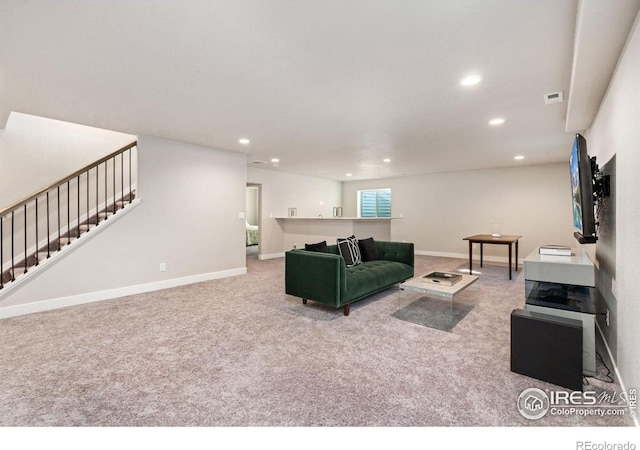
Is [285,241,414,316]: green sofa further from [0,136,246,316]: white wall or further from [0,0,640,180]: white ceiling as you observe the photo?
[0,136,246,316]: white wall

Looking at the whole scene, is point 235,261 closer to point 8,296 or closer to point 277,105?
point 8,296

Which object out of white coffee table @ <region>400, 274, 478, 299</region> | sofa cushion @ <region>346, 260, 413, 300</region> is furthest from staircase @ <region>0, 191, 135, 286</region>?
white coffee table @ <region>400, 274, 478, 299</region>

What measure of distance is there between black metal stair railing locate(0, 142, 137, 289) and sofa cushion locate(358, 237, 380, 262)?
12.1 feet

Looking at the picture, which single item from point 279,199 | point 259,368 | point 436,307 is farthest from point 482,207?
point 259,368

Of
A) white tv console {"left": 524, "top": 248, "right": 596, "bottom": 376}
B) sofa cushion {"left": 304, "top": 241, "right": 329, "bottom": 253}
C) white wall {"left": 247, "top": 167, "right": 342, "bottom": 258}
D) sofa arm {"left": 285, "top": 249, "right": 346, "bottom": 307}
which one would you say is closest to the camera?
white tv console {"left": 524, "top": 248, "right": 596, "bottom": 376}

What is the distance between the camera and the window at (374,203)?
9656 mm

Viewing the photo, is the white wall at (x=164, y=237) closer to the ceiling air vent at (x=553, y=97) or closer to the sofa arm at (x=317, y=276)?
the sofa arm at (x=317, y=276)

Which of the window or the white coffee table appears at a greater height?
the window

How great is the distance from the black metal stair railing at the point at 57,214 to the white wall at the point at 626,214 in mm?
5442

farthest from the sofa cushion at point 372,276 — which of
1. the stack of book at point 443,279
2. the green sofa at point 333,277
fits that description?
the stack of book at point 443,279

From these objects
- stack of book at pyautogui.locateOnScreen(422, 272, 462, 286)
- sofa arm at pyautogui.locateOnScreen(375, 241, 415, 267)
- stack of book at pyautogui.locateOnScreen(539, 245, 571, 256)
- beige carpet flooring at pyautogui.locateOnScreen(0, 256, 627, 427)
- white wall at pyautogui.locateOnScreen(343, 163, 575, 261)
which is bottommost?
beige carpet flooring at pyautogui.locateOnScreen(0, 256, 627, 427)

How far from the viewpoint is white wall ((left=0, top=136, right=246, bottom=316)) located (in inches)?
150

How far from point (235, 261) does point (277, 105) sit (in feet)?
11.0

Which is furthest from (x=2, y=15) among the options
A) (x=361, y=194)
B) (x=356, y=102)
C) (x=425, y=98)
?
(x=361, y=194)
